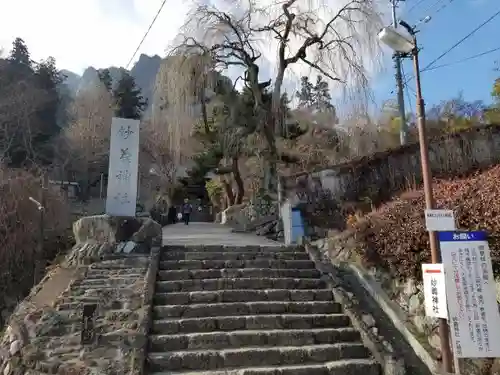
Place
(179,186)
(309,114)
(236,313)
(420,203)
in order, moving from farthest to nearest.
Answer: (179,186)
(309,114)
(420,203)
(236,313)

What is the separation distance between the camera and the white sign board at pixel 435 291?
4543mm

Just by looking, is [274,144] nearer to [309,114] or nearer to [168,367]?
[309,114]

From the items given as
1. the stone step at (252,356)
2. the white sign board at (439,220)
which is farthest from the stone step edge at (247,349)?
the white sign board at (439,220)

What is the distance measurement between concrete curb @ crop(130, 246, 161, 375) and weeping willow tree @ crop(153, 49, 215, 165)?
16.4 ft

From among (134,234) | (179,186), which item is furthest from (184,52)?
(179,186)

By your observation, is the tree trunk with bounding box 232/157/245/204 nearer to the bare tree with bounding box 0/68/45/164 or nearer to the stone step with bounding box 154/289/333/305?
the bare tree with bounding box 0/68/45/164

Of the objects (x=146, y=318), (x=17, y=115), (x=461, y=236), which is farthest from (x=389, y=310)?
(x=17, y=115)

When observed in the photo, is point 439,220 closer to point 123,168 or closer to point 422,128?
point 422,128

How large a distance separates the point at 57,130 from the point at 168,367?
3208 centimetres

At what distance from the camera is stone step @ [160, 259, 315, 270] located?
23.5 ft

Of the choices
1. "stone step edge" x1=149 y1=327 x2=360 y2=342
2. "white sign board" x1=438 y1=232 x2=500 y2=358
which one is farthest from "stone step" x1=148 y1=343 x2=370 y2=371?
"white sign board" x1=438 y1=232 x2=500 y2=358

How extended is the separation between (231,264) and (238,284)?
0.69 metres

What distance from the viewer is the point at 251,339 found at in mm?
5359

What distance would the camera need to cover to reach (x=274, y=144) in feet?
49.4
